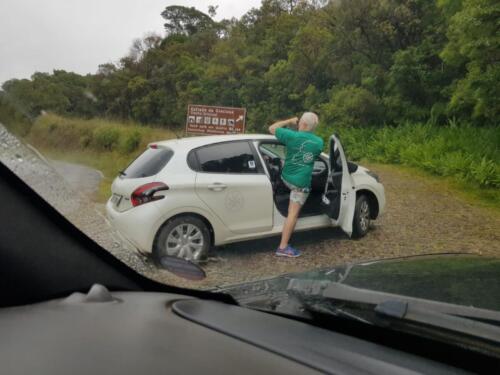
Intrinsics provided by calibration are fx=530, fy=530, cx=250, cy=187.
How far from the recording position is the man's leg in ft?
12.4

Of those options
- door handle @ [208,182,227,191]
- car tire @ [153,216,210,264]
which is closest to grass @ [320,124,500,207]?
door handle @ [208,182,227,191]

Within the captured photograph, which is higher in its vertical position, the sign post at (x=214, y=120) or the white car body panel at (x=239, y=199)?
the sign post at (x=214, y=120)

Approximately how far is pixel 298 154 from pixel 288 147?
0.31 ft

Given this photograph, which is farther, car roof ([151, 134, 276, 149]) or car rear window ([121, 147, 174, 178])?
car roof ([151, 134, 276, 149])

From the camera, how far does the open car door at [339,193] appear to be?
3951mm

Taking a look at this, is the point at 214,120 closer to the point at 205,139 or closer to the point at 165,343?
the point at 205,139

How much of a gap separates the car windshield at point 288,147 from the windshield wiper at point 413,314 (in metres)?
0.08

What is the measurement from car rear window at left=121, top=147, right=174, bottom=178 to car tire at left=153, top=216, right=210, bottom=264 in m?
0.29

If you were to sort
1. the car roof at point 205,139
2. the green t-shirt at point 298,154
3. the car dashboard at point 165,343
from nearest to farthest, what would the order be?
the car dashboard at point 165,343 → the car roof at point 205,139 → the green t-shirt at point 298,154

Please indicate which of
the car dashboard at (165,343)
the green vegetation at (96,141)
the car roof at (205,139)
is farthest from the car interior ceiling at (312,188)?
the car dashboard at (165,343)

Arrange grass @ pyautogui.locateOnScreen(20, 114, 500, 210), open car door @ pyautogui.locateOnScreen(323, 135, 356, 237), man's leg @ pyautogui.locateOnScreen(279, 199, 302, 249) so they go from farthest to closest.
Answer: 1. grass @ pyautogui.locateOnScreen(20, 114, 500, 210)
2. open car door @ pyautogui.locateOnScreen(323, 135, 356, 237)
3. man's leg @ pyautogui.locateOnScreen(279, 199, 302, 249)

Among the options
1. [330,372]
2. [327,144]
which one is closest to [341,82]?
[327,144]

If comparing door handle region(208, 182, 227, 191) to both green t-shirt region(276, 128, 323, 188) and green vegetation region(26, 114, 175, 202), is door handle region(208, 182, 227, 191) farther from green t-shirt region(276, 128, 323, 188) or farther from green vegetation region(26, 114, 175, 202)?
green t-shirt region(276, 128, 323, 188)

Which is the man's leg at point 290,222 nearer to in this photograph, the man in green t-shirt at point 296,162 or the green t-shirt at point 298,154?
the man in green t-shirt at point 296,162
